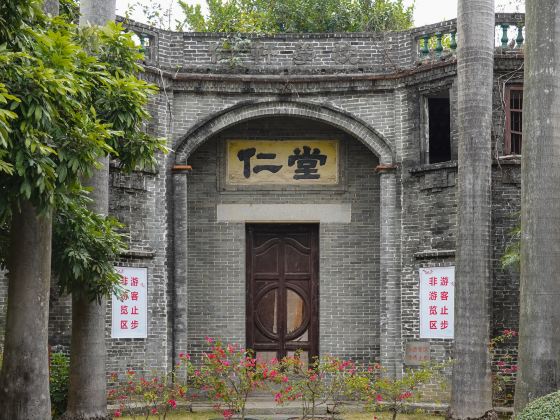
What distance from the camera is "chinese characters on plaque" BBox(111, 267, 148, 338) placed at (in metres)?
15.3

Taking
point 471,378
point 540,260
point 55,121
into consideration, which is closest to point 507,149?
point 471,378

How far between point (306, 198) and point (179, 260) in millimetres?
2655

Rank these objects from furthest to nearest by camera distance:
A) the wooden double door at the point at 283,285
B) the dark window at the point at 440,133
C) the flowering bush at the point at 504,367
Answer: the wooden double door at the point at 283,285 < the dark window at the point at 440,133 < the flowering bush at the point at 504,367

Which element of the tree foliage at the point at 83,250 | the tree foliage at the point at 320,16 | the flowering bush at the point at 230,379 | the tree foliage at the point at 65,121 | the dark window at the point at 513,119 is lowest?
the flowering bush at the point at 230,379

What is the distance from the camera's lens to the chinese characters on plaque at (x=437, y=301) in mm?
15359

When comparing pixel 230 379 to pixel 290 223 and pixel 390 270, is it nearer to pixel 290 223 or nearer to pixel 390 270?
pixel 390 270

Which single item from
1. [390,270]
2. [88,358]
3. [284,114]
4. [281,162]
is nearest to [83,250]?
[88,358]

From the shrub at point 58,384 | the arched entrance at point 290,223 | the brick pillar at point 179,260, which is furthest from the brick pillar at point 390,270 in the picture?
the shrub at point 58,384

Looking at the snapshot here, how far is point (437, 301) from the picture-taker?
15.5 metres

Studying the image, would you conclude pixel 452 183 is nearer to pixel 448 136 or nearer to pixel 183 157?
pixel 448 136

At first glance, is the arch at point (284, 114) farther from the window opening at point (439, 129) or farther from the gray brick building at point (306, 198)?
the window opening at point (439, 129)

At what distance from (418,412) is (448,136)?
199 inches

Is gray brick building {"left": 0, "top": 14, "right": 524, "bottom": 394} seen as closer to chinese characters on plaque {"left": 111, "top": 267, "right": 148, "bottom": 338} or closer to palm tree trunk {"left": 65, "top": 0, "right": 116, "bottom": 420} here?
chinese characters on plaque {"left": 111, "top": 267, "right": 148, "bottom": 338}

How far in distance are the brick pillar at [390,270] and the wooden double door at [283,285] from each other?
1.64 m
